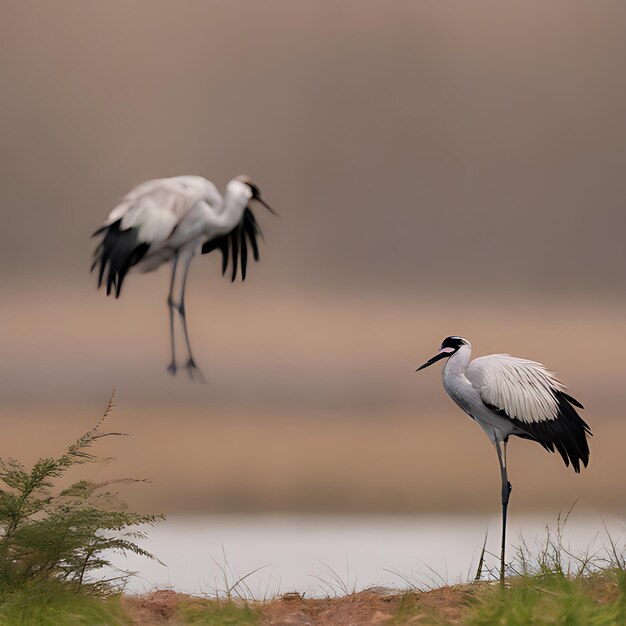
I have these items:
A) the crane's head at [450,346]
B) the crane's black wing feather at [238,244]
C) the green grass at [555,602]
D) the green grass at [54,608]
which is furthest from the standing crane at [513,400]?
the green grass at [54,608]

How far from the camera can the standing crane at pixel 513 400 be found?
195 inches

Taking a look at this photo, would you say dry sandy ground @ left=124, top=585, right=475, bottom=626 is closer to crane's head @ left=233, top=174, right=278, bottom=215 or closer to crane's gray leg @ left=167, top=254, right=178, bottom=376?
crane's gray leg @ left=167, top=254, right=178, bottom=376

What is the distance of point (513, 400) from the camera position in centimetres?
494

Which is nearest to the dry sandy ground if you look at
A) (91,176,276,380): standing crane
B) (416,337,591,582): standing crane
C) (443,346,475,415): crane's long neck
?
(416,337,591,582): standing crane

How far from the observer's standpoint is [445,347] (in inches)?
198

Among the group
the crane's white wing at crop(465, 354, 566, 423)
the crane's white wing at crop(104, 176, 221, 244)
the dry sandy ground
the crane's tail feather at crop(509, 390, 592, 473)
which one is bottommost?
the dry sandy ground

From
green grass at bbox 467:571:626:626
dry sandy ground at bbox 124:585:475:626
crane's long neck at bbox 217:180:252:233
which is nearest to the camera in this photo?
green grass at bbox 467:571:626:626

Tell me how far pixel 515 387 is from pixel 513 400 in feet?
0.19

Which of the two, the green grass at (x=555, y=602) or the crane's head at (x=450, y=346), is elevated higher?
the crane's head at (x=450, y=346)

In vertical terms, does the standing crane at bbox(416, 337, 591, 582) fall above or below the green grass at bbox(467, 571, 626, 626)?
above

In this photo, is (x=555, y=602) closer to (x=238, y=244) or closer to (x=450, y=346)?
(x=450, y=346)

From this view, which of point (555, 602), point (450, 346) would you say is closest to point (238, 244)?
point (450, 346)

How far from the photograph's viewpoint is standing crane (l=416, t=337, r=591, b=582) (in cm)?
495

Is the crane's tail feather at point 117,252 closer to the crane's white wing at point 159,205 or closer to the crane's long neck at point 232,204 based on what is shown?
the crane's white wing at point 159,205
